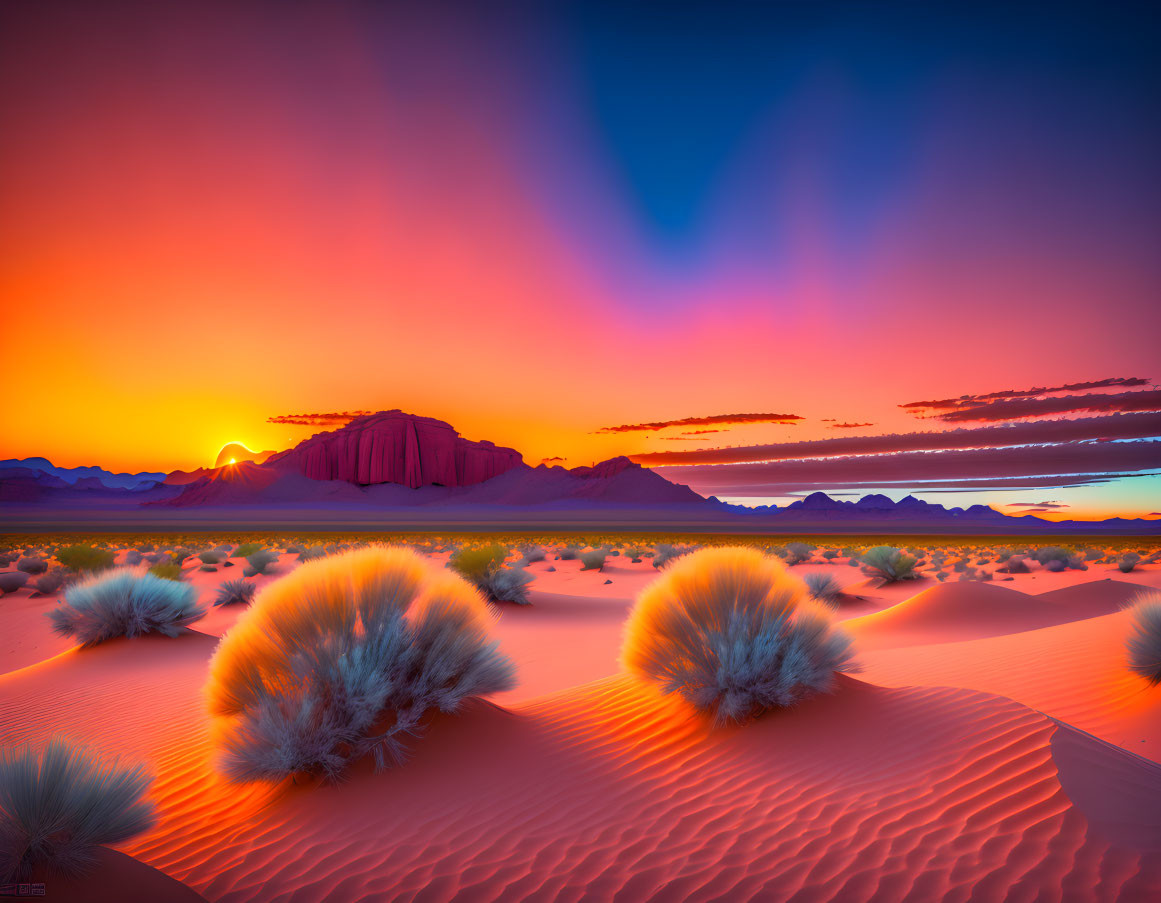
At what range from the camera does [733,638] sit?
209 inches

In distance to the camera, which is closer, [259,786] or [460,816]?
[460,816]

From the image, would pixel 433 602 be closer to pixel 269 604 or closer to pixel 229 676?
pixel 269 604

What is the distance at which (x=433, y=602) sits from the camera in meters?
5.23

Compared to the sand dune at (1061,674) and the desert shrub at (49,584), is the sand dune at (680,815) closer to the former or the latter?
the sand dune at (1061,674)

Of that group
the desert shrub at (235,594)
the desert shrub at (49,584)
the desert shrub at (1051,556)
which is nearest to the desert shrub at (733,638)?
the desert shrub at (235,594)

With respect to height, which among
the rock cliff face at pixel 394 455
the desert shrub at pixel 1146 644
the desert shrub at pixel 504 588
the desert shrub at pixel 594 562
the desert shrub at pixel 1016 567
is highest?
the rock cliff face at pixel 394 455

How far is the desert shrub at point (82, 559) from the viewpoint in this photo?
2039 centimetres

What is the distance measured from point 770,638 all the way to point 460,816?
9.81 ft

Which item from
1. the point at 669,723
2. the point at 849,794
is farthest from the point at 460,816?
the point at 849,794

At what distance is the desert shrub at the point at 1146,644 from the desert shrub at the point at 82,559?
26462 millimetres

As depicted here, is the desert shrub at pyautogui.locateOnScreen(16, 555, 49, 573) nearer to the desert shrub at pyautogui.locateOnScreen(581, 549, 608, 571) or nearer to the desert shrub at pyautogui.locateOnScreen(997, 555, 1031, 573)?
the desert shrub at pyautogui.locateOnScreen(581, 549, 608, 571)

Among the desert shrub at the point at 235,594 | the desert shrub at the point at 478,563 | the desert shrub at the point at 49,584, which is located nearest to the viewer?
the desert shrub at the point at 235,594

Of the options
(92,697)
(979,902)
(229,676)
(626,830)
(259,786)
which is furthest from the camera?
(92,697)

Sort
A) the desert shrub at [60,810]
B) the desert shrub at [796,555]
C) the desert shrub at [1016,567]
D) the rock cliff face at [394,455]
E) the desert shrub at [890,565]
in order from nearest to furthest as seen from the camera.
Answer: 1. the desert shrub at [60,810]
2. the desert shrub at [890,565]
3. the desert shrub at [1016,567]
4. the desert shrub at [796,555]
5. the rock cliff face at [394,455]
